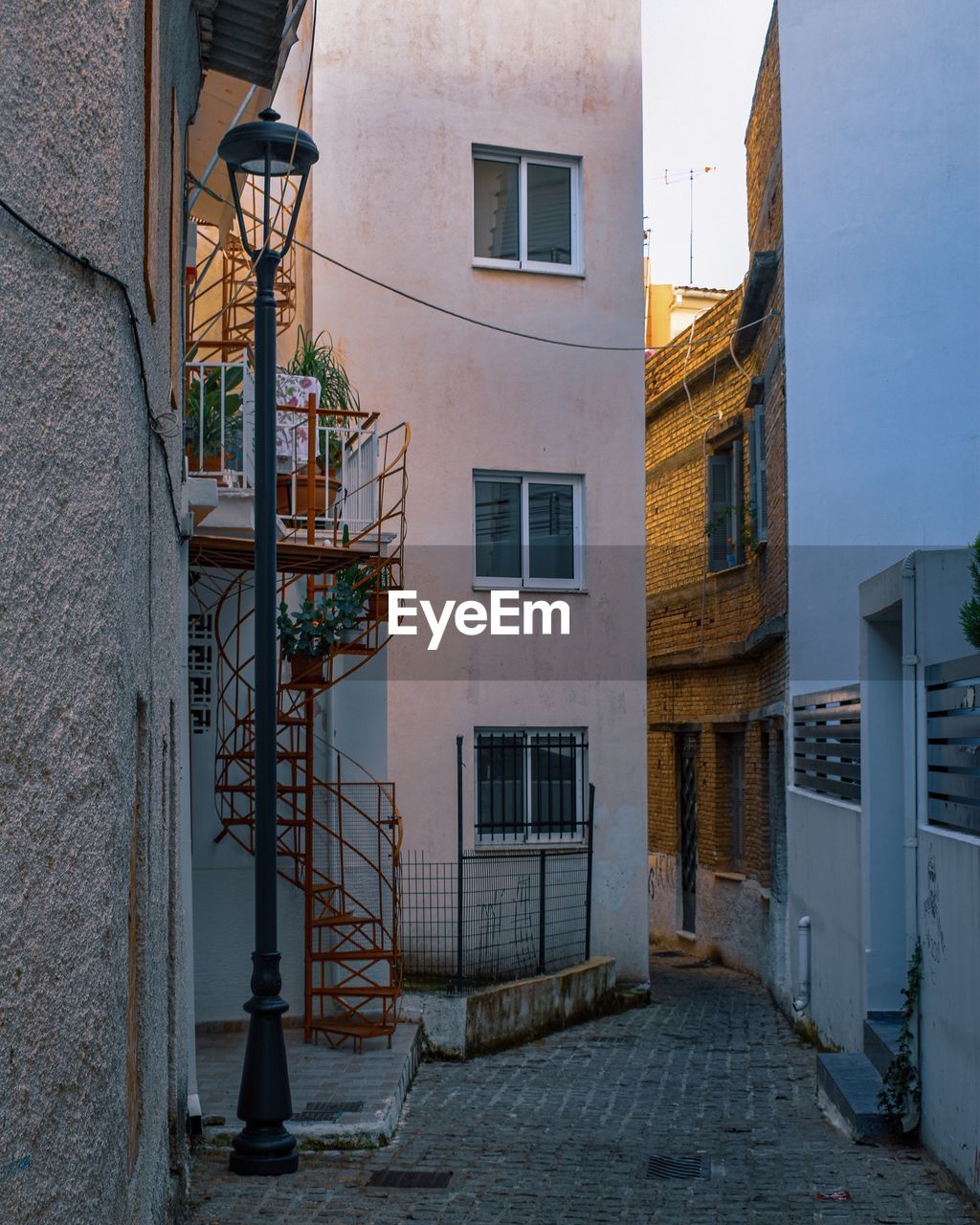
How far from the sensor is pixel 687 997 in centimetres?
1709

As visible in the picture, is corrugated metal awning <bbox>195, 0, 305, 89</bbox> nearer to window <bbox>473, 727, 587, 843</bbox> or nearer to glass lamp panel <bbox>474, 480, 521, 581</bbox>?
glass lamp panel <bbox>474, 480, 521, 581</bbox>

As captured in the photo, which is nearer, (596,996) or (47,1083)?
(47,1083)

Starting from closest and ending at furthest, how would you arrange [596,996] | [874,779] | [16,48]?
1. [16,48]
2. [874,779]
3. [596,996]

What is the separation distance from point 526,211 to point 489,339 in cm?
153

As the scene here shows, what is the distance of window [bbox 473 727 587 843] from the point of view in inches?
641

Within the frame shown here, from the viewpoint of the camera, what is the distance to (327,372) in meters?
15.0

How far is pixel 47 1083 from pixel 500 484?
13.5 metres

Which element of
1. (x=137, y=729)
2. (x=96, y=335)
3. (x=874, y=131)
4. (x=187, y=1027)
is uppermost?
(x=874, y=131)

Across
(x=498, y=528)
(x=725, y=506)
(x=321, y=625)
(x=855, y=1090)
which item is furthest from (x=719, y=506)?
(x=855, y=1090)

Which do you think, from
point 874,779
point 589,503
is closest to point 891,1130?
point 874,779

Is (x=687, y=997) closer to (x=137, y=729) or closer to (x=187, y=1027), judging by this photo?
(x=187, y=1027)

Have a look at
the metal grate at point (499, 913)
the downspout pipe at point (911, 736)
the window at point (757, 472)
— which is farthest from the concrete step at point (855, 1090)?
the window at point (757, 472)

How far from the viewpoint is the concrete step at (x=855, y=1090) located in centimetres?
976

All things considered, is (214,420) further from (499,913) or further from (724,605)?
(724,605)
